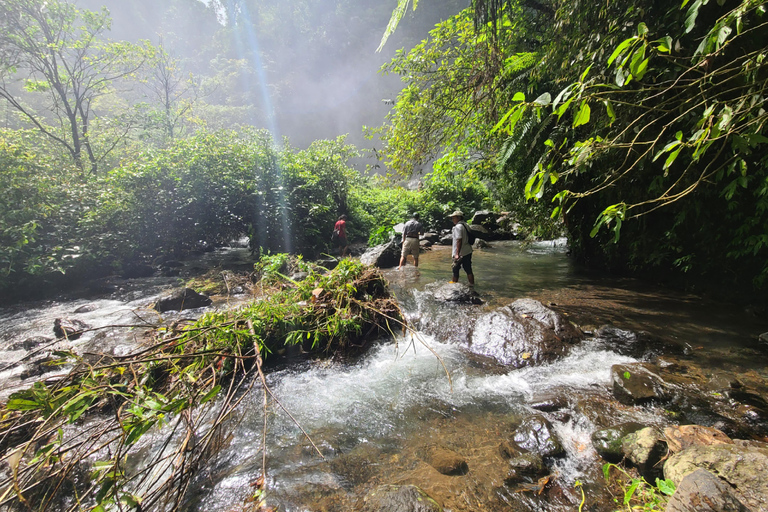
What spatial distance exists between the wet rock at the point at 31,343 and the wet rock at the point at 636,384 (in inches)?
357

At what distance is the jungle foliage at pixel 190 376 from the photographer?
2.35m

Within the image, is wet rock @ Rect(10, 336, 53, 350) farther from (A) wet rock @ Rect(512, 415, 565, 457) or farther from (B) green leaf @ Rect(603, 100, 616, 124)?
(B) green leaf @ Rect(603, 100, 616, 124)

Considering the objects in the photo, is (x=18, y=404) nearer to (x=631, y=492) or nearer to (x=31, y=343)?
(x=631, y=492)

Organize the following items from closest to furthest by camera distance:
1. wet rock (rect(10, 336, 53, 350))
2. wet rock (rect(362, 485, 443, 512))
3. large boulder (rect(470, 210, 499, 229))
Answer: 1. wet rock (rect(362, 485, 443, 512))
2. wet rock (rect(10, 336, 53, 350))
3. large boulder (rect(470, 210, 499, 229))

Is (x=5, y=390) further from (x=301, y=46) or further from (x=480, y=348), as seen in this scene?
(x=301, y=46)

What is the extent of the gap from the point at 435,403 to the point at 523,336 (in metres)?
2.03

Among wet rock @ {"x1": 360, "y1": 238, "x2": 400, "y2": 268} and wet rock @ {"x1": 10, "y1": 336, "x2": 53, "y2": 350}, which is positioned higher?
wet rock @ {"x1": 360, "y1": 238, "x2": 400, "y2": 268}

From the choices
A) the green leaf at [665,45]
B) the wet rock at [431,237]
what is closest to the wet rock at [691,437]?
the green leaf at [665,45]

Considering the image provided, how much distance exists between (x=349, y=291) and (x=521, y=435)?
126 inches

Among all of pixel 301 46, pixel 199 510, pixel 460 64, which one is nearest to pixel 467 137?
pixel 460 64

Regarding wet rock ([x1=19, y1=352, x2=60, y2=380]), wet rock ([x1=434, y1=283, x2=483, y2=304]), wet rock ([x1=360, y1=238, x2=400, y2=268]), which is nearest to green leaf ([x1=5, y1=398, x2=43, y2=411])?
wet rock ([x1=19, y1=352, x2=60, y2=380])

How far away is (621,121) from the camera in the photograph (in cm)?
421

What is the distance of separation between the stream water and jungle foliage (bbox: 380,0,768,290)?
1357 millimetres

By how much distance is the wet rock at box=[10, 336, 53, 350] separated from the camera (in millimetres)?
5594
